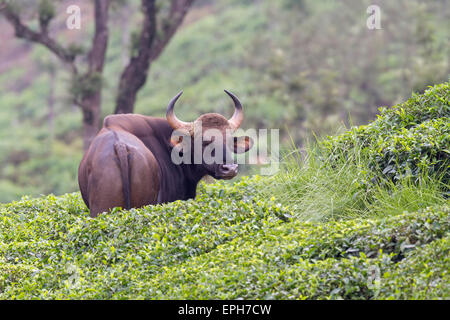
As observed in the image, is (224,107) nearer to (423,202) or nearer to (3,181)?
(3,181)

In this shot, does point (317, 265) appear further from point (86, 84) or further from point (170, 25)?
point (170, 25)

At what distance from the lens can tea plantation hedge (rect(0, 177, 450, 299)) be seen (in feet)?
15.9

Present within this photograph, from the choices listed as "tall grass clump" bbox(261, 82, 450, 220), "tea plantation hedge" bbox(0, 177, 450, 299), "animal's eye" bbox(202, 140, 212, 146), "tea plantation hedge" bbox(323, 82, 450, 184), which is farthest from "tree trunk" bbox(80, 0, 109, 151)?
"tea plantation hedge" bbox(323, 82, 450, 184)

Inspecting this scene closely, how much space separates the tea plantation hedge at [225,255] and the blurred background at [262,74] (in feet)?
46.9

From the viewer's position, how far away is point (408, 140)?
6496 millimetres

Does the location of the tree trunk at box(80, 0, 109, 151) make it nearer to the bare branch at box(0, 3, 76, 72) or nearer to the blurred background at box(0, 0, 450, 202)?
the bare branch at box(0, 3, 76, 72)

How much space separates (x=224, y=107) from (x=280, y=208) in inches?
819

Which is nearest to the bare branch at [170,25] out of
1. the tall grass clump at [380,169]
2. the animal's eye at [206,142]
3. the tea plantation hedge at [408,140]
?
the animal's eye at [206,142]

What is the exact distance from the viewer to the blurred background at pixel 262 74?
85.8 ft

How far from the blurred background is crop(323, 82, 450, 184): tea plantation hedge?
42.5ft

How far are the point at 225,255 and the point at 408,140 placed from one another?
2240 millimetres

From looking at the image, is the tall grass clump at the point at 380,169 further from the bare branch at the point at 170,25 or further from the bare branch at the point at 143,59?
the bare branch at the point at 170,25
